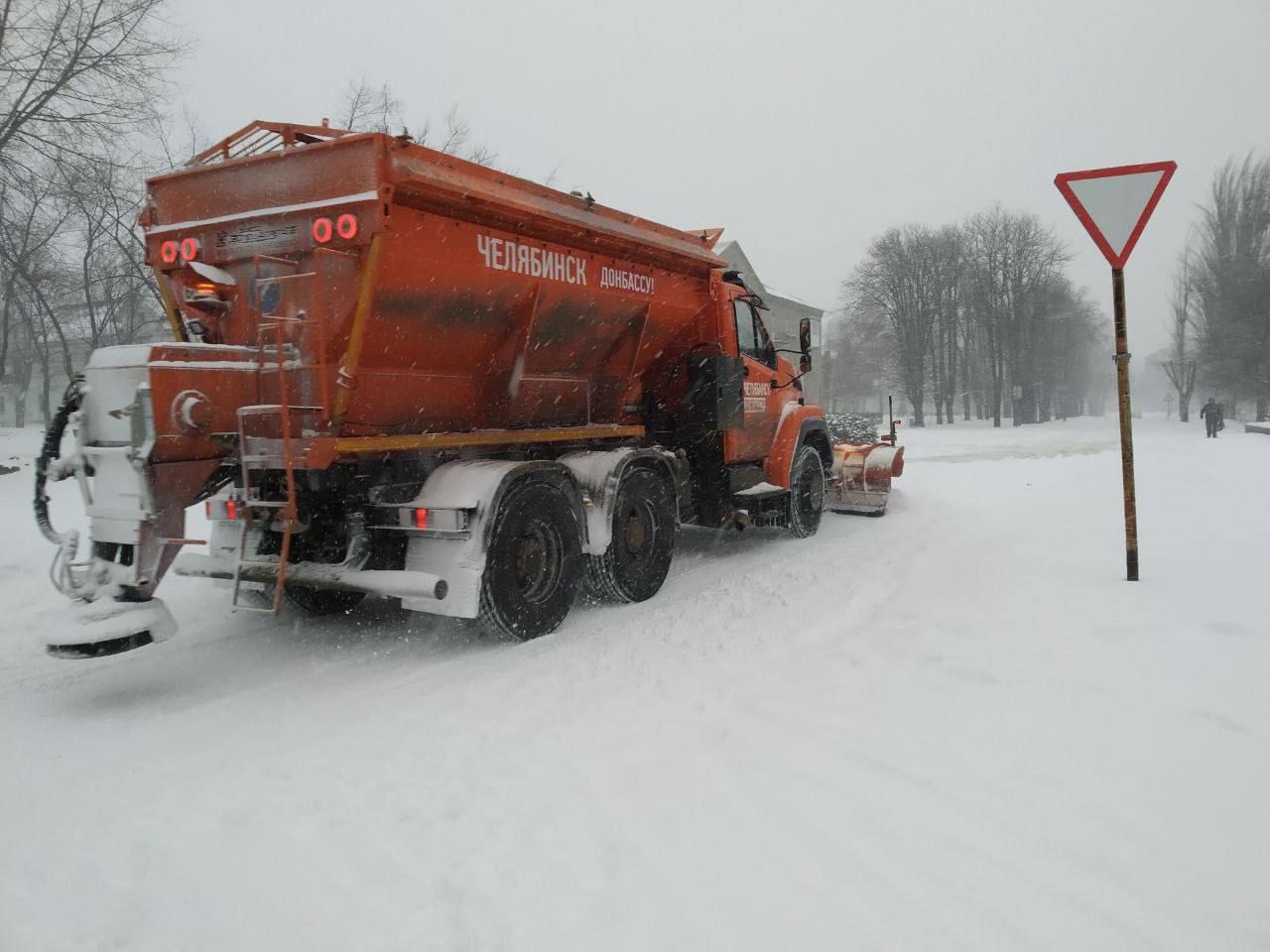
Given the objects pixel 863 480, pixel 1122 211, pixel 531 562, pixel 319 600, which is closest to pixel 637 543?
pixel 531 562

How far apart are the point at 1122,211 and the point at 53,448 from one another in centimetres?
681

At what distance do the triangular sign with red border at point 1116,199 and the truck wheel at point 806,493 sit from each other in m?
3.85

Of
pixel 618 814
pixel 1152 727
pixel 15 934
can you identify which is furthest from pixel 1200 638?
pixel 15 934

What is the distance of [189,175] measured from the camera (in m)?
5.23

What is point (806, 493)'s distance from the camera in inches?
368

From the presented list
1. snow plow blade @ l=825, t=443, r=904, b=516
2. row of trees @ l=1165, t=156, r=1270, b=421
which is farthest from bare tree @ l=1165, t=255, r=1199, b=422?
snow plow blade @ l=825, t=443, r=904, b=516

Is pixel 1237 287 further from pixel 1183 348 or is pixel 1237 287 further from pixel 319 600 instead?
pixel 319 600

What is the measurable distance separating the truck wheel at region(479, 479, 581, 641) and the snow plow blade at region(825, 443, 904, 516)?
5382mm

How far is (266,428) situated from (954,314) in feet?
169

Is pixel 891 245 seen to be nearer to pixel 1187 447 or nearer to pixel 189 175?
pixel 1187 447

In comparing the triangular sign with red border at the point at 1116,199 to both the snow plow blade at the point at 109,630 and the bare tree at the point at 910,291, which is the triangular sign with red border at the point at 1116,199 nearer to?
the snow plow blade at the point at 109,630

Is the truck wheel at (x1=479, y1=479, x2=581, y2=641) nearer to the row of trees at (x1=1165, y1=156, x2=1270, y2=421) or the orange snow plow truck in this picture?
→ the orange snow plow truck

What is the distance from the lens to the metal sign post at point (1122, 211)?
5.61 m

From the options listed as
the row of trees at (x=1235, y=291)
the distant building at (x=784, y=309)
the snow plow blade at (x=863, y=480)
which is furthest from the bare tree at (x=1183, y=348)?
the snow plow blade at (x=863, y=480)
